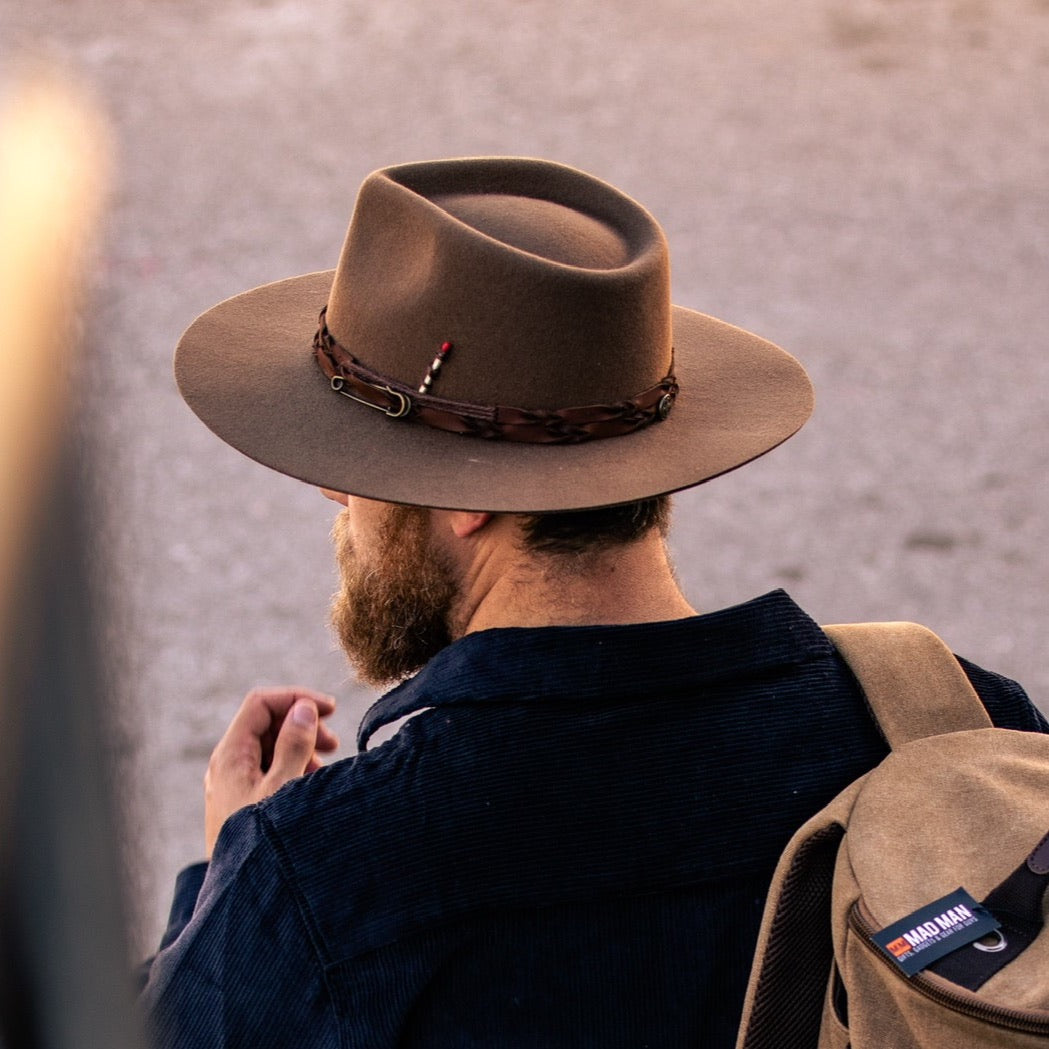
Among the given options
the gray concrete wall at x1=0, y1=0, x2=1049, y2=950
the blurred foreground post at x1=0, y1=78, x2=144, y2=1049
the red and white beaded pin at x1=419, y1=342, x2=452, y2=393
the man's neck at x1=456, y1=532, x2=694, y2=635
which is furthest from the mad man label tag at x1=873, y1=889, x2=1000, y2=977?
the gray concrete wall at x1=0, y1=0, x2=1049, y2=950

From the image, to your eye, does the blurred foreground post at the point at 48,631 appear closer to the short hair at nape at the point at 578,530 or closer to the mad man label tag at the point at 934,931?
the mad man label tag at the point at 934,931

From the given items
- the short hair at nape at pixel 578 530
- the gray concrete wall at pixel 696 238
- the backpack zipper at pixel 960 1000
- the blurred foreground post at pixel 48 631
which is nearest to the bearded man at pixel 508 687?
the short hair at nape at pixel 578 530

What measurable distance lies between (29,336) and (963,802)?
40.4 inches

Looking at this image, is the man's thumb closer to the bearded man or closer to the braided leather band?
the bearded man

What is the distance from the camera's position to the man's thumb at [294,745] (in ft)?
5.61

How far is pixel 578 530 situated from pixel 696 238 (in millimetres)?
4303

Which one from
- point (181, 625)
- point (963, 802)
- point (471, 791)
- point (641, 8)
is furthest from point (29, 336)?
point (641, 8)

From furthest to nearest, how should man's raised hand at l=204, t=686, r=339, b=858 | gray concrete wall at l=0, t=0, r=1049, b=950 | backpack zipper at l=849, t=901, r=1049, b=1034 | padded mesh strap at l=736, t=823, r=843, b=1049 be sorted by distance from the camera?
gray concrete wall at l=0, t=0, r=1049, b=950 → man's raised hand at l=204, t=686, r=339, b=858 → padded mesh strap at l=736, t=823, r=843, b=1049 → backpack zipper at l=849, t=901, r=1049, b=1034

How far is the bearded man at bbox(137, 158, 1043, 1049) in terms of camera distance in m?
1.32

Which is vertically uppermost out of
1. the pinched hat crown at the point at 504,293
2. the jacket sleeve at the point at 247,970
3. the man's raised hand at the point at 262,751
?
the pinched hat crown at the point at 504,293

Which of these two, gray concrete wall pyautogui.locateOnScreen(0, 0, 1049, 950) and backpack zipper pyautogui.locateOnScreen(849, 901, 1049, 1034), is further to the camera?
gray concrete wall pyautogui.locateOnScreen(0, 0, 1049, 950)

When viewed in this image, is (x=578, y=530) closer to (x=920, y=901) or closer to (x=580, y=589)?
(x=580, y=589)

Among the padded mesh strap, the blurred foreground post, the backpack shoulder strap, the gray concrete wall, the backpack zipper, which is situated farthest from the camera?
the gray concrete wall

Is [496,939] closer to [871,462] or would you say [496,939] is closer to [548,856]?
[548,856]
